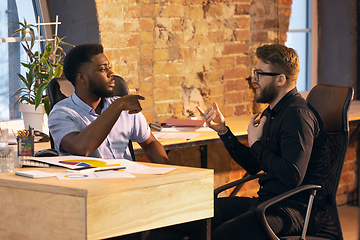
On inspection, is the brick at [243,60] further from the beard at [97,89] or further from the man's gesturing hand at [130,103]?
the man's gesturing hand at [130,103]

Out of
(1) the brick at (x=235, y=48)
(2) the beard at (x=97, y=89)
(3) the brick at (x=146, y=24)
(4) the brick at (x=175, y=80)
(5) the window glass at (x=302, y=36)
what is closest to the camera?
(2) the beard at (x=97, y=89)

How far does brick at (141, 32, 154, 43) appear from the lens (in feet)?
10.9

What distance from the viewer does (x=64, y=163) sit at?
1.82 metres

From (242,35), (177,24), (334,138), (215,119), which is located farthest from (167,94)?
(334,138)

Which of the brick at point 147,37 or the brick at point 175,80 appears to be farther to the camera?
the brick at point 175,80

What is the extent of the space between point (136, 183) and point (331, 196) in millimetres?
963

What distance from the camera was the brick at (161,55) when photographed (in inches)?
135

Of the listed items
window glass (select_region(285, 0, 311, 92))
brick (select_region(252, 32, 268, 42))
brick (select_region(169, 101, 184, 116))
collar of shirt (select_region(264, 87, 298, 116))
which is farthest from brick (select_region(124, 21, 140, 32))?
window glass (select_region(285, 0, 311, 92))

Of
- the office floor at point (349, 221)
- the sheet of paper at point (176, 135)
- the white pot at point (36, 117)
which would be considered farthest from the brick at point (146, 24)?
the office floor at point (349, 221)

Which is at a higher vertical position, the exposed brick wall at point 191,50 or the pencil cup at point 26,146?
the exposed brick wall at point 191,50

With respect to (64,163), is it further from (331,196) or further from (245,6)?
(245,6)

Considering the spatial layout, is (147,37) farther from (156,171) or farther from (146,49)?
(156,171)

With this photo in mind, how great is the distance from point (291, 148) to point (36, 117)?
1.61 meters

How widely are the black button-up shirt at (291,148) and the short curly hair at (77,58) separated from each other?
87cm
